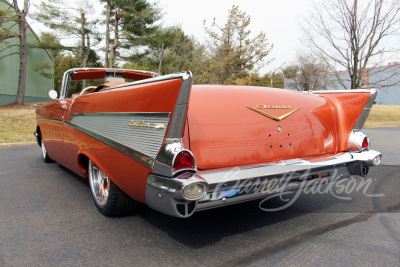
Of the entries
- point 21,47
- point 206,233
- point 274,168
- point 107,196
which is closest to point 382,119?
point 274,168

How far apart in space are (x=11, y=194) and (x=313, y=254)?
347 cm

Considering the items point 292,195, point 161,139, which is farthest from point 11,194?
point 292,195

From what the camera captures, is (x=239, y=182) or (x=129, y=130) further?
(x=129, y=130)

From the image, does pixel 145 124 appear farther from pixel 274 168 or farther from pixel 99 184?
pixel 99 184

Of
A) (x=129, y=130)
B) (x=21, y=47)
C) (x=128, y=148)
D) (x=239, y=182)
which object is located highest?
(x=21, y=47)

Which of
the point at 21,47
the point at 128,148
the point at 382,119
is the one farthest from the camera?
the point at 382,119

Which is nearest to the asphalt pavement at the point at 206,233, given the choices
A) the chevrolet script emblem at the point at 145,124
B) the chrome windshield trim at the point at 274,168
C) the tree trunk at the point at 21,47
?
the chrome windshield trim at the point at 274,168

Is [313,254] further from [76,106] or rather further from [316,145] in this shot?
[76,106]

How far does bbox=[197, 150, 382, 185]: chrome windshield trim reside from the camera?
90.4 inches

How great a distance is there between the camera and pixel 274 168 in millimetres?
2559

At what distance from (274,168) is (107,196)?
1.59 meters

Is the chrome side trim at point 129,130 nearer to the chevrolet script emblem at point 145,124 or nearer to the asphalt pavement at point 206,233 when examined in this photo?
the chevrolet script emblem at point 145,124

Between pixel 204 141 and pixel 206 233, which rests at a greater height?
pixel 204 141

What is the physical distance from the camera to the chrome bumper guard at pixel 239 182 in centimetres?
210
